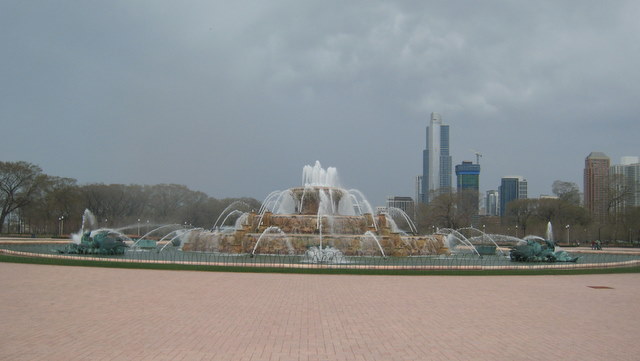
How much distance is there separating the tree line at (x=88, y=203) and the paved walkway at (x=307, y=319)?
65.5 metres

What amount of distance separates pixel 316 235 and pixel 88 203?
63790 millimetres

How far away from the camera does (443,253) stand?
3506cm

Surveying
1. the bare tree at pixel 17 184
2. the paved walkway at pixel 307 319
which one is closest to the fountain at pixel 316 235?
the paved walkway at pixel 307 319

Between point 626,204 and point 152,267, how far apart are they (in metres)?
89.9

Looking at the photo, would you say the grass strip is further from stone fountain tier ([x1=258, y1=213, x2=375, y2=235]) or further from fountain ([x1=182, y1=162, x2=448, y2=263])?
stone fountain tier ([x1=258, y1=213, x2=375, y2=235])

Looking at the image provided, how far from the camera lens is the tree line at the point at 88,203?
74938 millimetres

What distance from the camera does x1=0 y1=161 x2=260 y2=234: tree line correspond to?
74938mm

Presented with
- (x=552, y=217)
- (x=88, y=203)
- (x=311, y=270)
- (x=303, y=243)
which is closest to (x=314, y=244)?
(x=303, y=243)

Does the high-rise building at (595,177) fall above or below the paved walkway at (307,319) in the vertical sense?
above

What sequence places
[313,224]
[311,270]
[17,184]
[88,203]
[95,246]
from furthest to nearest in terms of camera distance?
[88,203], [17,184], [313,224], [95,246], [311,270]

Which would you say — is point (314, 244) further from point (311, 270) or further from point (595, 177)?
point (595, 177)

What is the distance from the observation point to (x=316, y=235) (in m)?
31.1

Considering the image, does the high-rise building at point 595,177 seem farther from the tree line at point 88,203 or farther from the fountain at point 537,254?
the fountain at point 537,254

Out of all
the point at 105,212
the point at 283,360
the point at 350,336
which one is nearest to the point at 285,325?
the point at 350,336
